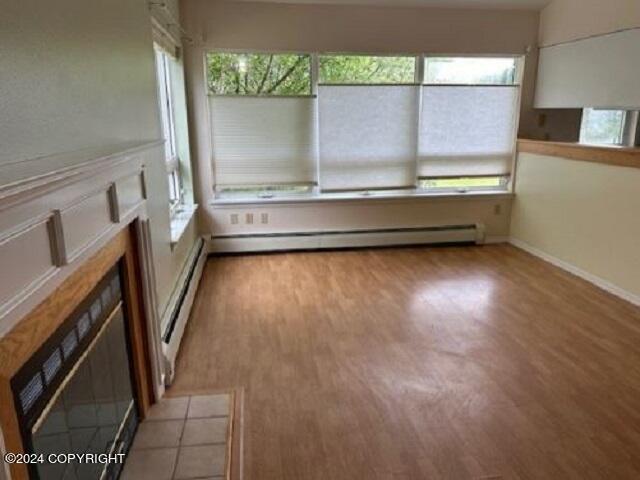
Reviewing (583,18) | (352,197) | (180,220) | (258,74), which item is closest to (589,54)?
(583,18)

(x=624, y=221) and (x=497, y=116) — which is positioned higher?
(x=497, y=116)

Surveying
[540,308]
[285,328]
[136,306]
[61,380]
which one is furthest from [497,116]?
[61,380]

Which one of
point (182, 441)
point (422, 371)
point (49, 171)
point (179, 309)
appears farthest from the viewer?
point (179, 309)

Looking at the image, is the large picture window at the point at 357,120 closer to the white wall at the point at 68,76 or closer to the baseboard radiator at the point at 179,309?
the baseboard radiator at the point at 179,309

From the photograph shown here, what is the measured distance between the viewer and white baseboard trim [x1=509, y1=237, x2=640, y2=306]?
12.2 feet

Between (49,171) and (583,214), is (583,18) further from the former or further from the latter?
(49,171)

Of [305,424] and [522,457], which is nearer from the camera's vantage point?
[522,457]

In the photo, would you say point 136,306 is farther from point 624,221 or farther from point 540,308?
point 624,221

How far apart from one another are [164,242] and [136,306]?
0.88 metres

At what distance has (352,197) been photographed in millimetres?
5027

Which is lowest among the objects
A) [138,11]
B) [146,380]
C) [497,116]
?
[146,380]

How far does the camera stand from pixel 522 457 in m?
2.00

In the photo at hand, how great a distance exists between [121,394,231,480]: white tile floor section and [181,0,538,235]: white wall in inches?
110

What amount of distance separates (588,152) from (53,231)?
4.26m
